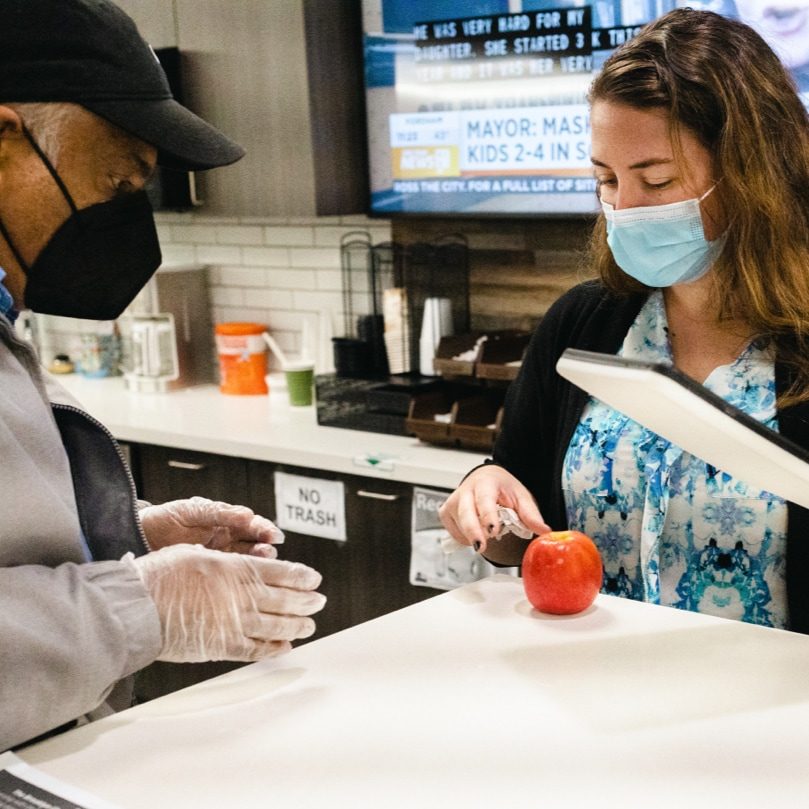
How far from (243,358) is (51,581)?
292cm

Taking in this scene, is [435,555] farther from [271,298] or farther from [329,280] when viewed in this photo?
[271,298]

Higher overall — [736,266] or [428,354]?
[736,266]

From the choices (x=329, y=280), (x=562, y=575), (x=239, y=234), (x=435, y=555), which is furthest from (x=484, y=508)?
(x=239, y=234)

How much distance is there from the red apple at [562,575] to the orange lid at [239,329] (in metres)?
2.64

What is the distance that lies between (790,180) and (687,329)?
284 mm

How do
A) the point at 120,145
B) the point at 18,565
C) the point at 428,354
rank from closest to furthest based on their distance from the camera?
the point at 18,565 < the point at 120,145 < the point at 428,354

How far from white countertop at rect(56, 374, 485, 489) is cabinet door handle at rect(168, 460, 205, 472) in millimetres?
57

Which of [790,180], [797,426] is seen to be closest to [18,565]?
[797,426]

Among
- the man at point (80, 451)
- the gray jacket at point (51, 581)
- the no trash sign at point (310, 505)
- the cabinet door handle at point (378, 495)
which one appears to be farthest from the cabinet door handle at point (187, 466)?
the gray jacket at point (51, 581)

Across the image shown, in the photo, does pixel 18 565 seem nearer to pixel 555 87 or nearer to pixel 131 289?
pixel 131 289

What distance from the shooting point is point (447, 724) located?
1279 millimetres

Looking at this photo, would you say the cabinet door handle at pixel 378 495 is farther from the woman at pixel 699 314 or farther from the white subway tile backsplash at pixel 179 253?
the white subway tile backsplash at pixel 179 253

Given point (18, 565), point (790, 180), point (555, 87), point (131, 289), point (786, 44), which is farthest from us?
point (555, 87)

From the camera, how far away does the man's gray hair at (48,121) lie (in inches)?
51.9
